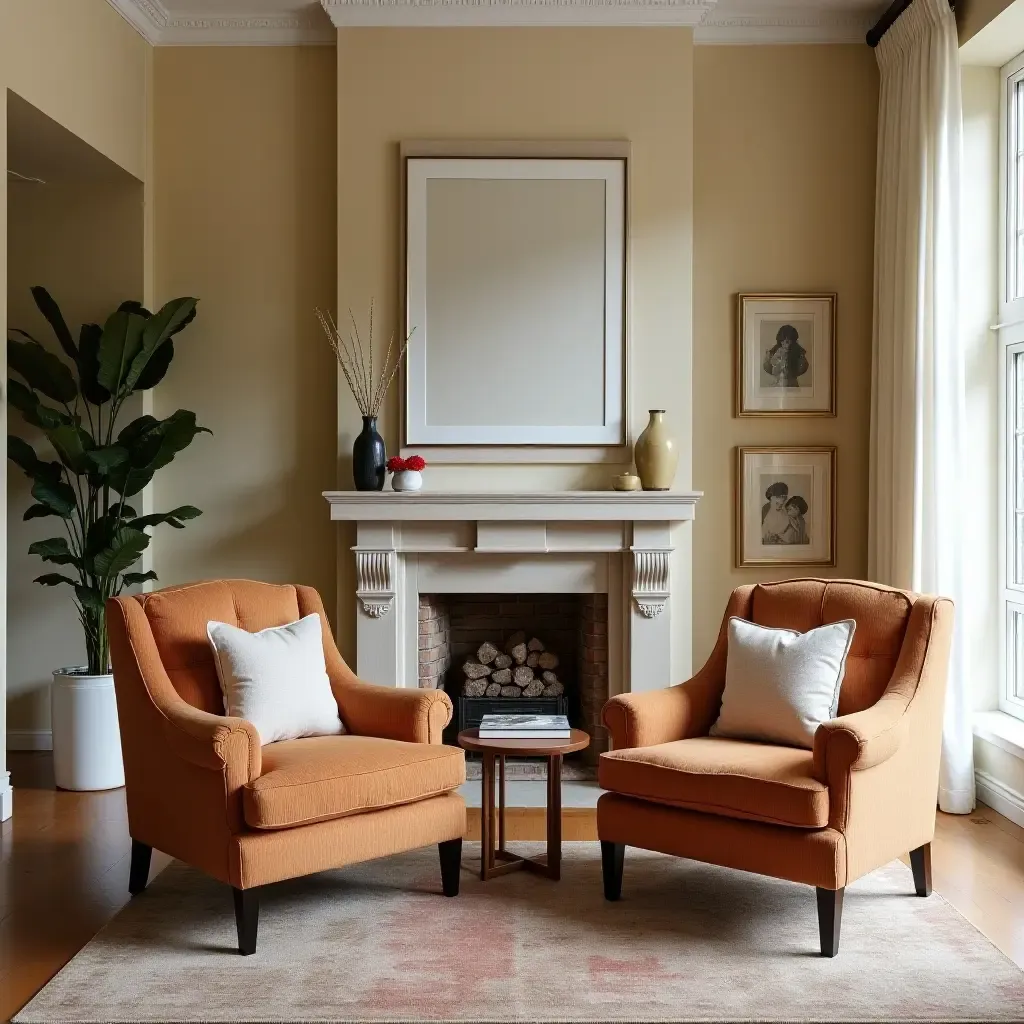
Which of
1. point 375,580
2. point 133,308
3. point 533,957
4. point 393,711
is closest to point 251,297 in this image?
point 133,308

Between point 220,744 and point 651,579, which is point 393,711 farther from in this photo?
point 651,579

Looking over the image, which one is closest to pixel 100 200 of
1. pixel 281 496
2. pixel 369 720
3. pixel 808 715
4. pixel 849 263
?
pixel 281 496

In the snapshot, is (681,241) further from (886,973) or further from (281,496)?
(886,973)

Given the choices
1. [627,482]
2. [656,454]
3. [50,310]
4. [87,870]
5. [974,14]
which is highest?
[974,14]

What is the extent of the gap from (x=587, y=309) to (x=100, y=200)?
2.22m

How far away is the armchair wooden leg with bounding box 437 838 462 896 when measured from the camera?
3.35 metres

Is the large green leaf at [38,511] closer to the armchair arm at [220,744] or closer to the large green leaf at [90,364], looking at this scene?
the large green leaf at [90,364]

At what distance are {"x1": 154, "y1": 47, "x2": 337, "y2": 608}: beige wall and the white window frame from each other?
280 centimetres

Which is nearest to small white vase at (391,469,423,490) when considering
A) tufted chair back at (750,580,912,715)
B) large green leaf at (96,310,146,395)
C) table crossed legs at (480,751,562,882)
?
large green leaf at (96,310,146,395)

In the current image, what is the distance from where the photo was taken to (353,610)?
197 inches

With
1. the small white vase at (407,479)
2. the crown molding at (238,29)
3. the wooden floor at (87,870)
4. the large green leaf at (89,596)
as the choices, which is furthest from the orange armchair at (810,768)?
the crown molding at (238,29)

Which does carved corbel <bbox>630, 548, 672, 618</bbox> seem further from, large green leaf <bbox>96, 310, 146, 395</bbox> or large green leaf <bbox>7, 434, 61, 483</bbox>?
large green leaf <bbox>7, 434, 61, 483</bbox>

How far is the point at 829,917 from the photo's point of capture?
9.53 ft

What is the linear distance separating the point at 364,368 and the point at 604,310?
1.06m
